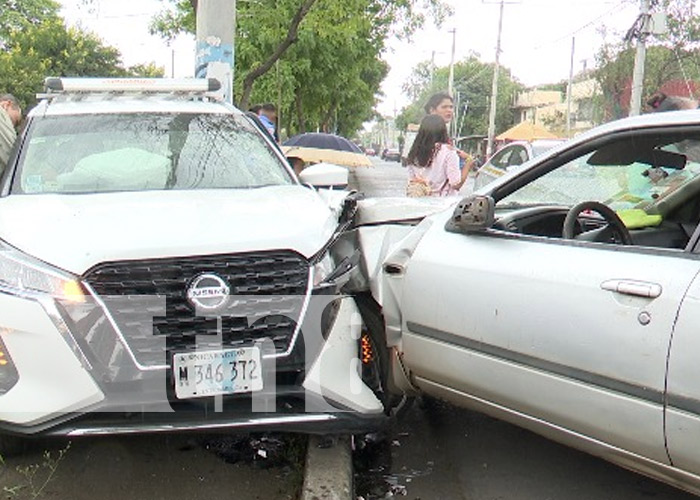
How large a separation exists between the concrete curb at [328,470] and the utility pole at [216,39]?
5216mm

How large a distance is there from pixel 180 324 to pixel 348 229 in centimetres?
138

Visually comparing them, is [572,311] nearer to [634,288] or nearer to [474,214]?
[634,288]

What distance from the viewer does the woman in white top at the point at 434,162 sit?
6148 millimetres

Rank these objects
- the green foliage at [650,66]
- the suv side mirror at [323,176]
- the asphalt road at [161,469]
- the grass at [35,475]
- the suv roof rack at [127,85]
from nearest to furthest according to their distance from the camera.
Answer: the grass at [35,475] < the asphalt road at [161,469] < the suv side mirror at [323,176] < the suv roof rack at [127,85] < the green foliage at [650,66]

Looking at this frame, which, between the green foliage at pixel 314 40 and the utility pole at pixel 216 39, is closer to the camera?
the utility pole at pixel 216 39

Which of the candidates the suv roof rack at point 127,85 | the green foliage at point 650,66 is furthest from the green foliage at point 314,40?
the green foliage at point 650,66

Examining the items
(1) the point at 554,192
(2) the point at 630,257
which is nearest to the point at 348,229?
(2) the point at 630,257

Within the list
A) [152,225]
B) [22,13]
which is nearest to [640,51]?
[152,225]

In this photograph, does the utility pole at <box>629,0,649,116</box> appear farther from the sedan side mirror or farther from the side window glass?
the sedan side mirror

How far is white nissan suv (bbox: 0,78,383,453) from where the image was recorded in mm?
2953

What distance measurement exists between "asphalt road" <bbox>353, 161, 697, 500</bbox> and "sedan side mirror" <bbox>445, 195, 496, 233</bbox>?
3.90ft

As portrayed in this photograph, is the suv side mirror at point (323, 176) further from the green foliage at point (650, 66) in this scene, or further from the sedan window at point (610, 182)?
the green foliage at point (650, 66)

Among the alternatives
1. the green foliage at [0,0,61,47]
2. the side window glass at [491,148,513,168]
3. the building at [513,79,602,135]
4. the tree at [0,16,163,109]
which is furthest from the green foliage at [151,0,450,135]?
the building at [513,79,602,135]

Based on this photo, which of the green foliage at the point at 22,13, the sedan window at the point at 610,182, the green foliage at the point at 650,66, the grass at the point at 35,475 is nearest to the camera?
the grass at the point at 35,475
